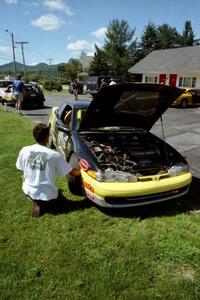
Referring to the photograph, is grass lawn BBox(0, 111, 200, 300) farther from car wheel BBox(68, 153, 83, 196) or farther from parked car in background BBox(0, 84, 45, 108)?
parked car in background BBox(0, 84, 45, 108)

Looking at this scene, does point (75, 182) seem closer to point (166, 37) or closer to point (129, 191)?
point (129, 191)

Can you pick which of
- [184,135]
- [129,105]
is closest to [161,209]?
[129,105]

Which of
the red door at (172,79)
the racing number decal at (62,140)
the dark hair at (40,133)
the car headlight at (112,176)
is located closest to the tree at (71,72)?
the red door at (172,79)

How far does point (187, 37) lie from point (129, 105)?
6634 centimetres

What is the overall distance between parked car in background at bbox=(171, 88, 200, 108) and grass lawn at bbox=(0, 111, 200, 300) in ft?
49.7

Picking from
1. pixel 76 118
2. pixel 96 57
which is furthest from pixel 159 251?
pixel 96 57

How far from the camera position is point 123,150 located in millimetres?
4859

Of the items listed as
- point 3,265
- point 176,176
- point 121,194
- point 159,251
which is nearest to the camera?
point 3,265

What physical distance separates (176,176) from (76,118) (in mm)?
2131

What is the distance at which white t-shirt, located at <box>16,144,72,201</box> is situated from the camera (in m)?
3.69

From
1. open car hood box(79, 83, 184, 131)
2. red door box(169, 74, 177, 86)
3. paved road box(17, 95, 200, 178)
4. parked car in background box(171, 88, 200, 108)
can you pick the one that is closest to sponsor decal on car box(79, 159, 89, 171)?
open car hood box(79, 83, 184, 131)

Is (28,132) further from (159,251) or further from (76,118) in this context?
(159,251)

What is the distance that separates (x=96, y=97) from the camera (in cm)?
429

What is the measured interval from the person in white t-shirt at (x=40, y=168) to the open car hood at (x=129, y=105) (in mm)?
1113
